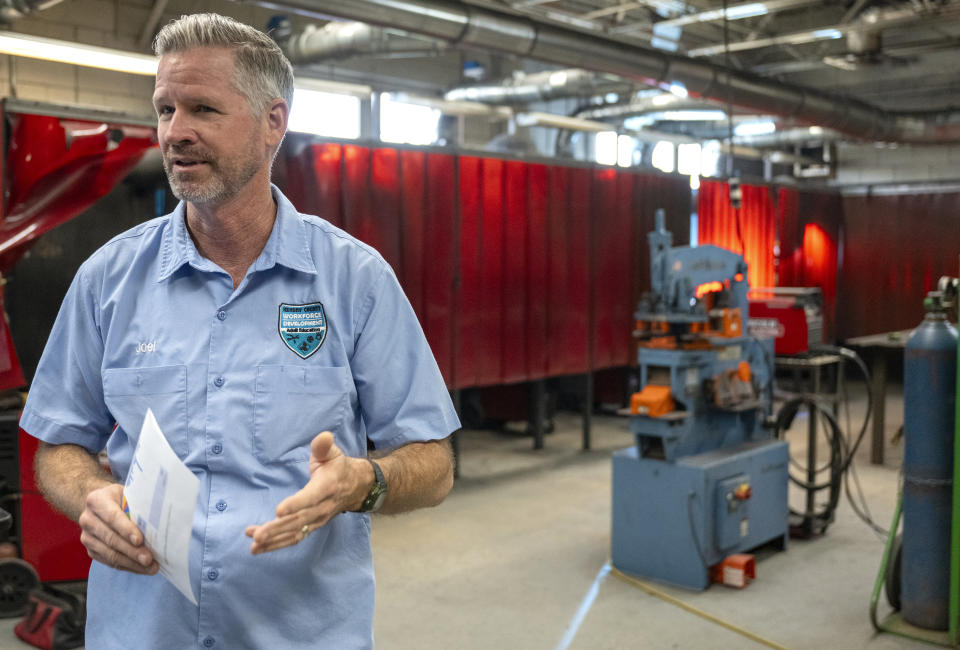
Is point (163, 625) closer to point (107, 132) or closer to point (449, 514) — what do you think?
point (107, 132)

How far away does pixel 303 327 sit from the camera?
134 centimetres

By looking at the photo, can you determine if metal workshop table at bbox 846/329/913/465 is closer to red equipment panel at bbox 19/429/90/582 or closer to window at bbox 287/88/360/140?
red equipment panel at bbox 19/429/90/582

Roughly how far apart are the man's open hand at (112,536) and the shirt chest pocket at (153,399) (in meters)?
0.11

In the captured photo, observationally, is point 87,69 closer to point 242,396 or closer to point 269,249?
point 269,249

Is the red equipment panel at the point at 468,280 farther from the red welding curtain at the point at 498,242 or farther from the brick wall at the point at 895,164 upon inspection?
the brick wall at the point at 895,164

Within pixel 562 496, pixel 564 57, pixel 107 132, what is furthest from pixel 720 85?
pixel 107 132

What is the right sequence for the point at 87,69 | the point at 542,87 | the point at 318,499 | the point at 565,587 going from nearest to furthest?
1. the point at 318,499
2. the point at 565,587
3. the point at 87,69
4. the point at 542,87

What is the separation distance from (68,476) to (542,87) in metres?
8.34

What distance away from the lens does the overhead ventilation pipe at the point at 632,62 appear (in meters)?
5.18

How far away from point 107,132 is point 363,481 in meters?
3.72

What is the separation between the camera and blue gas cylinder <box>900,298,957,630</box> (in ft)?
11.9

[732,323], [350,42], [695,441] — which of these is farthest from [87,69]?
[695,441]

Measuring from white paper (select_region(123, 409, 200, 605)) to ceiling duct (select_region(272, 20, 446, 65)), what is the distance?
701cm

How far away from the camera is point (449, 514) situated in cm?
551
